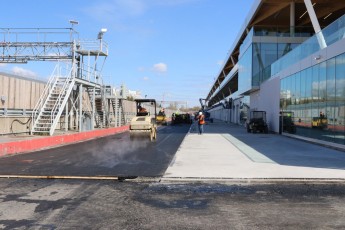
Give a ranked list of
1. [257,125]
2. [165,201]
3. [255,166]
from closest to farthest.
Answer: [165,201], [255,166], [257,125]

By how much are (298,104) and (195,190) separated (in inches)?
767

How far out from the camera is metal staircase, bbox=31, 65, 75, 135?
83.2ft

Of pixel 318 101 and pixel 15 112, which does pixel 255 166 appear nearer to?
pixel 318 101

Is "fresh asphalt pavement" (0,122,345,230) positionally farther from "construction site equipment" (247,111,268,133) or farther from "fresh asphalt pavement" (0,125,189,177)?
"construction site equipment" (247,111,268,133)

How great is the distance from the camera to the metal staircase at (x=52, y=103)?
2536cm

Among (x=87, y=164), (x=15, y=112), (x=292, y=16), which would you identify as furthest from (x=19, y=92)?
(x=292, y=16)

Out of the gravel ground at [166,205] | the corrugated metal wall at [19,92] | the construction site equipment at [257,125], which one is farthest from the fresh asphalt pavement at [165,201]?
the construction site equipment at [257,125]

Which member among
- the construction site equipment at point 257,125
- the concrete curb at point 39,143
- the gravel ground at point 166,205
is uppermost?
the construction site equipment at point 257,125

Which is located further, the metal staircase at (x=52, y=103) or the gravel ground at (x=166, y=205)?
the metal staircase at (x=52, y=103)

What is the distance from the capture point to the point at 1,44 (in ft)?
124

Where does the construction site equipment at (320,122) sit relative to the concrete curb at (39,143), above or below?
above

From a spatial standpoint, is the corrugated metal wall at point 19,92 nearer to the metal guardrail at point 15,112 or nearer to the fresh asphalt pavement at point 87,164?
the metal guardrail at point 15,112

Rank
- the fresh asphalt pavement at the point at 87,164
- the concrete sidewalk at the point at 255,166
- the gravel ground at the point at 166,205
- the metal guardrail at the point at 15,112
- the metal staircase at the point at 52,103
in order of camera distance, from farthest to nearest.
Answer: the metal staircase at the point at 52,103
the metal guardrail at the point at 15,112
the fresh asphalt pavement at the point at 87,164
the concrete sidewalk at the point at 255,166
the gravel ground at the point at 166,205

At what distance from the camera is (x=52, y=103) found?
2802 centimetres
